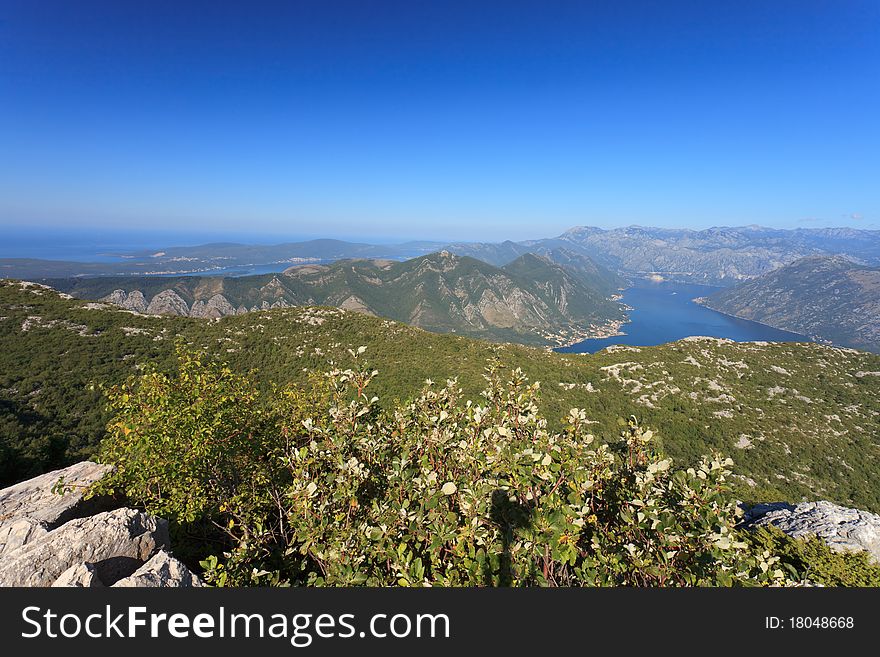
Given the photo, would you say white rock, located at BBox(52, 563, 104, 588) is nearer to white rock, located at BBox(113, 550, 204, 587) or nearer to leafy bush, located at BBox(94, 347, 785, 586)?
white rock, located at BBox(113, 550, 204, 587)

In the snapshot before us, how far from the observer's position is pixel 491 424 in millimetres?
8625

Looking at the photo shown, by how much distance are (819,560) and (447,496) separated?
1404 centimetres

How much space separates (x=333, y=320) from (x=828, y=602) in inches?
3200

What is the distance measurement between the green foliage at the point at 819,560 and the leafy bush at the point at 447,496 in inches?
215

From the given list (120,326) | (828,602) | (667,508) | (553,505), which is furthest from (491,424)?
(120,326)

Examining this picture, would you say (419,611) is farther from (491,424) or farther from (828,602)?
(828,602)

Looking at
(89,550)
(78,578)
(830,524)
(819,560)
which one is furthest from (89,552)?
(830,524)

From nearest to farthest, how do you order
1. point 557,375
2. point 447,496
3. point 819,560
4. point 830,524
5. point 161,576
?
point 161,576
point 447,496
point 819,560
point 830,524
point 557,375

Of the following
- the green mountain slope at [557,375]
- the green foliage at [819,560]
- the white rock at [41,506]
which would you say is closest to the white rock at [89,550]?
the white rock at [41,506]

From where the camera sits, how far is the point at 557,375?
2751 inches

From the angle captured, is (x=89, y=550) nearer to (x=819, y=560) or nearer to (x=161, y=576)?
(x=161, y=576)

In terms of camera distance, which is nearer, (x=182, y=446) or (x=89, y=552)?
(x=89, y=552)

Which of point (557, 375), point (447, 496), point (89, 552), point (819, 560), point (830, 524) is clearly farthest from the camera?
point (557, 375)

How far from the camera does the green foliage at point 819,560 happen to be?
10453 mm
